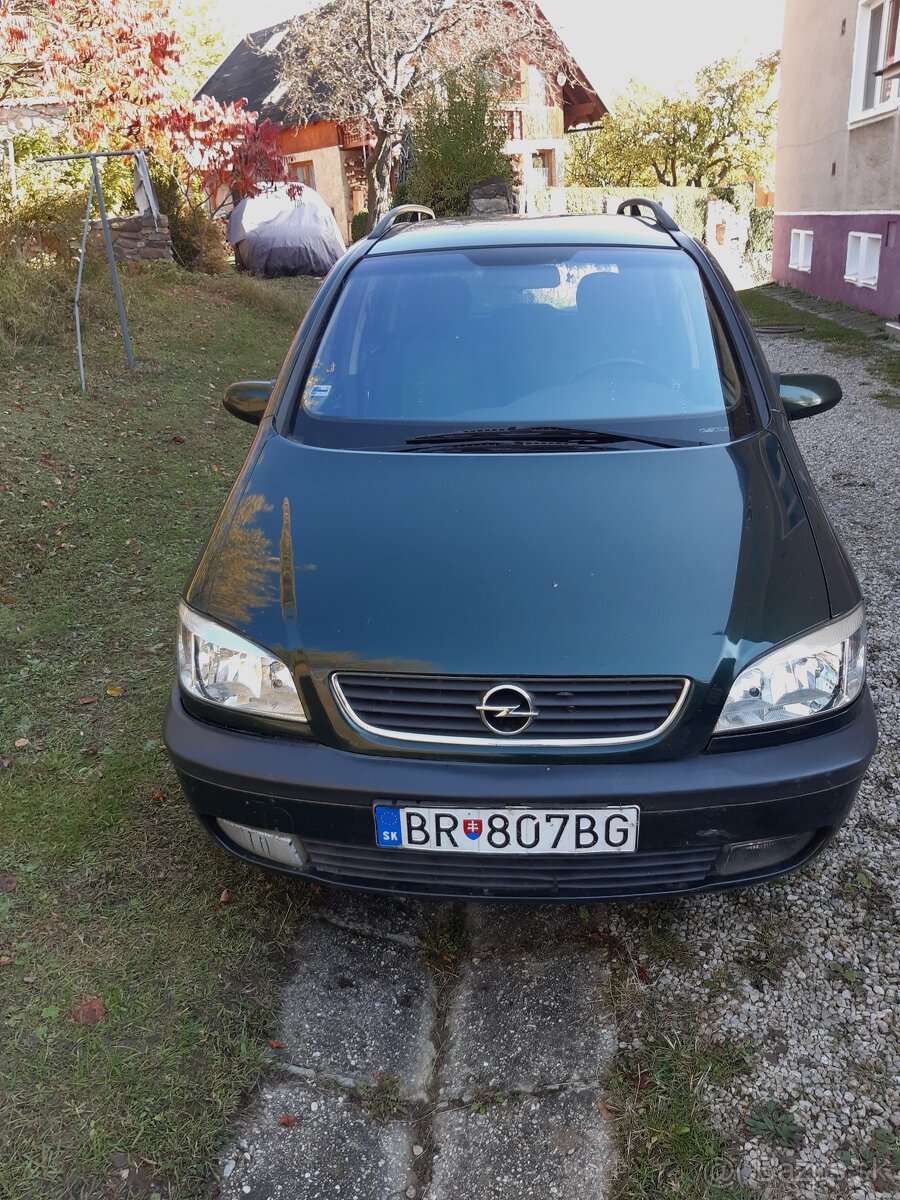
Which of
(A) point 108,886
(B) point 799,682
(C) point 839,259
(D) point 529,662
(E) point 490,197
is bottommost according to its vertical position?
(A) point 108,886

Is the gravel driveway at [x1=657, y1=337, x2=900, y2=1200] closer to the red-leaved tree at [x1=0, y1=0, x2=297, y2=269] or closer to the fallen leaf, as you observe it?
the fallen leaf

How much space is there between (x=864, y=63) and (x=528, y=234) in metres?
12.8

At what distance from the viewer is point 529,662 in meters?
1.94

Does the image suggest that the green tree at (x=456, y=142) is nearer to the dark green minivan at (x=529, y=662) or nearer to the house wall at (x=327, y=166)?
the house wall at (x=327, y=166)

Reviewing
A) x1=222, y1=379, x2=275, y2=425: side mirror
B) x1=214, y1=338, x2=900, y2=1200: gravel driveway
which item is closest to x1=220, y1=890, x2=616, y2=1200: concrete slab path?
x1=214, y1=338, x2=900, y2=1200: gravel driveway

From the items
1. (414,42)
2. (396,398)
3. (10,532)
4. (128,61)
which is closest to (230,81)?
(414,42)

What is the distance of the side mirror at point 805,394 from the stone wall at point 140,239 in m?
10.5

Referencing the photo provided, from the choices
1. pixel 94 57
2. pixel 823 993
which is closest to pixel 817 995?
pixel 823 993

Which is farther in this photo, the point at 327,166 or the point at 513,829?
the point at 327,166

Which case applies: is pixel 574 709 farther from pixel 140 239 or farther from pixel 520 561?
pixel 140 239

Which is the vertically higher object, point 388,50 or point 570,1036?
point 388,50

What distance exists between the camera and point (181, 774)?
85.7 inches

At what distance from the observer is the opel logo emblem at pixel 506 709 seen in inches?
76.2

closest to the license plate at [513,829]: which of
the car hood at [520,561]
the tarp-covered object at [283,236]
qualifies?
the car hood at [520,561]
